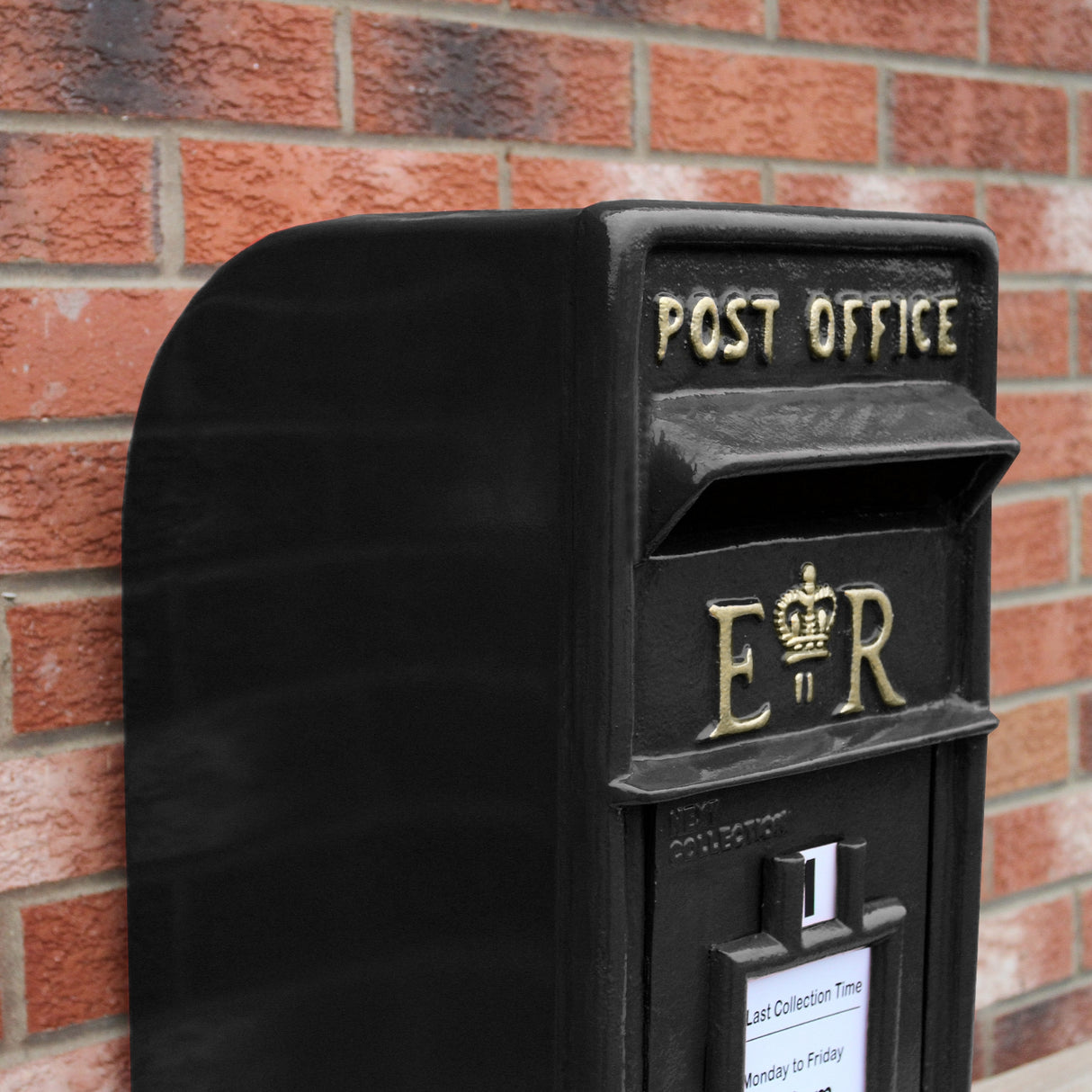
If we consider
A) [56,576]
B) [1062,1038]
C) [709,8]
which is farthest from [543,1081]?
[1062,1038]

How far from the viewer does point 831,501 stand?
92 cm

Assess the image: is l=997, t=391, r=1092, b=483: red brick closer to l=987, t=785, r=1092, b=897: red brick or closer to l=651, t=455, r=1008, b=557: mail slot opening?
l=987, t=785, r=1092, b=897: red brick

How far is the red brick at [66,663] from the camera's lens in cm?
115

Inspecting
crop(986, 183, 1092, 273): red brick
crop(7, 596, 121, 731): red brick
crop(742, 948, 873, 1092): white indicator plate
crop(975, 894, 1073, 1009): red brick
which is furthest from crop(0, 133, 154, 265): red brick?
crop(975, 894, 1073, 1009): red brick

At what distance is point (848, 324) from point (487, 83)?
0.57 metres

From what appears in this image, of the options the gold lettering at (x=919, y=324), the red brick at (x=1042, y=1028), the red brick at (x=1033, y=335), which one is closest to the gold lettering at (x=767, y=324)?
the gold lettering at (x=919, y=324)

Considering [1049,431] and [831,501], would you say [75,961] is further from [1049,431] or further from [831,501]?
[1049,431]

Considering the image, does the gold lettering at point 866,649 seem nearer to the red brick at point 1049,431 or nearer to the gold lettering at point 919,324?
the gold lettering at point 919,324

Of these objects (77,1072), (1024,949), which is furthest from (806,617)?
(1024,949)

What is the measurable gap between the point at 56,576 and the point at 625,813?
1.85 feet

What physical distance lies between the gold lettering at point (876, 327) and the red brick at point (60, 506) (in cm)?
60

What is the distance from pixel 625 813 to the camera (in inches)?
32.3

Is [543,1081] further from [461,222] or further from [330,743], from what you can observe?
[461,222]

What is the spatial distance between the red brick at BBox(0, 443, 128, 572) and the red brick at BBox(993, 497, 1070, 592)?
101 centimetres
